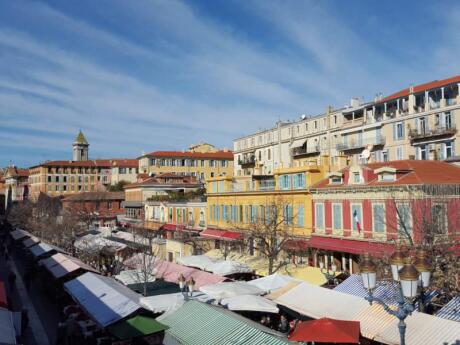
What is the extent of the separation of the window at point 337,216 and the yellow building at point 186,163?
5428cm

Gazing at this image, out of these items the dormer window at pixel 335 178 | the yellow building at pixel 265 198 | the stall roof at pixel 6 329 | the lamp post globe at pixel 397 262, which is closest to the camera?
the lamp post globe at pixel 397 262

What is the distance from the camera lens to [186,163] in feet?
282

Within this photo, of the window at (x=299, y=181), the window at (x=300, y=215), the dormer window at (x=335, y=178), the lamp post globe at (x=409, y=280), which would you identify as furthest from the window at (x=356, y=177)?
the lamp post globe at (x=409, y=280)

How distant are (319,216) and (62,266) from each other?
15.8 m

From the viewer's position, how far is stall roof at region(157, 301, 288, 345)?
1237 centimetres

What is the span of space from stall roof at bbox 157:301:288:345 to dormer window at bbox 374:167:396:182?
14458 mm

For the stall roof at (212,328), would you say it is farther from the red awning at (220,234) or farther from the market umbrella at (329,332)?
the red awning at (220,234)

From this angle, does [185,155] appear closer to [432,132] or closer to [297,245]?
[432,132]

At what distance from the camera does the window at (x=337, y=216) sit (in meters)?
28.8

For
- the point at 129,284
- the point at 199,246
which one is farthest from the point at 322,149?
the point at 129,284

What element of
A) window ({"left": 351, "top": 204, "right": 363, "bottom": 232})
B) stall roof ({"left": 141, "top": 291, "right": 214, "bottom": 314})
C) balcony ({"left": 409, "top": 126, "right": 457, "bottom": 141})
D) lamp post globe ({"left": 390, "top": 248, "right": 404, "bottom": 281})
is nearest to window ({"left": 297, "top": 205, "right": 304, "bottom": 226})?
window ({"left": 351, "top": 204, "right": 363, "bottom": 232})

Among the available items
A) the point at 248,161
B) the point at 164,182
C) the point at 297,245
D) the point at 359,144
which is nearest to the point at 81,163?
the point at 164,182

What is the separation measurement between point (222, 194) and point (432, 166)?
18965 mm

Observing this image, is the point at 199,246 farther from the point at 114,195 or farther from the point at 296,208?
the point at 114,195
